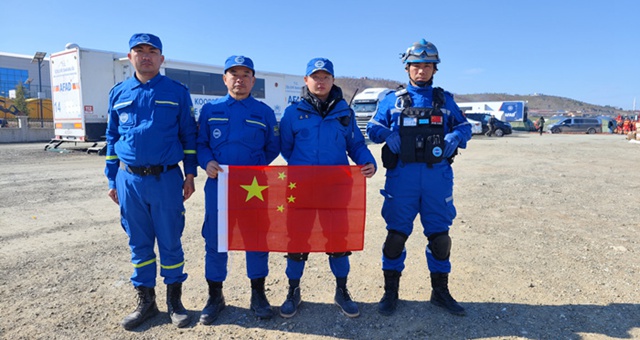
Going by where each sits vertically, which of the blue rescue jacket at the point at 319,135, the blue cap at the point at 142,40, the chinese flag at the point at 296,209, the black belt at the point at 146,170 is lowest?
the chinese flag at the point at 296,209

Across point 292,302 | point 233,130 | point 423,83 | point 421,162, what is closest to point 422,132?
point 421,162

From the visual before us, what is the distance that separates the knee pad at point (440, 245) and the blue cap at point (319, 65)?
1.63m

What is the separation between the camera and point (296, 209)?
3.55 meters

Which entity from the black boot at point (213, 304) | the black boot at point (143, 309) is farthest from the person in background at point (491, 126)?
the black boot at point (143, 309)

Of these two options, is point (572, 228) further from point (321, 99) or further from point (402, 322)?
point (321, 99)

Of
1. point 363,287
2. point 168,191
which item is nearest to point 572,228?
point 363,287

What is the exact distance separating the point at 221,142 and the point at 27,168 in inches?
426

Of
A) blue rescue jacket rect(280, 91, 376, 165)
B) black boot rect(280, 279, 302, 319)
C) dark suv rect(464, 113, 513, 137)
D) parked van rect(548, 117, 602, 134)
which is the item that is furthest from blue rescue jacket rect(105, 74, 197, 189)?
parked van rect(548, 117, 602, 134)

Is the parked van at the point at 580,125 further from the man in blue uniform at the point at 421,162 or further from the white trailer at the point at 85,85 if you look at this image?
the man in blue uniform at the point at 421,162

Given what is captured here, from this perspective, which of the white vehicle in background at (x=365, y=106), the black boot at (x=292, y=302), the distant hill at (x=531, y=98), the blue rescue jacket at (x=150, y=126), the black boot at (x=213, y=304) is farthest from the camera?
the distant hill at (x=531, y=98)

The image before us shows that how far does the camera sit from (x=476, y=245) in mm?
5031

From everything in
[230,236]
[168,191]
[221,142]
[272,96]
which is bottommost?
[230,236]

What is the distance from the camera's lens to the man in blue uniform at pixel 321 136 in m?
3.32

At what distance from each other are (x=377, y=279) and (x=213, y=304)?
1.64 metres
